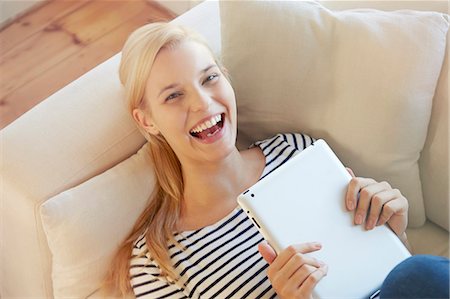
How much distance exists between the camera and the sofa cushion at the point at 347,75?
1.35 m

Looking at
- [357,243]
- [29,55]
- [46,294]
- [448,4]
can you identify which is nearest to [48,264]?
[46,294]

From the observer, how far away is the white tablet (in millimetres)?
1219

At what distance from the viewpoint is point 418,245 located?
1.50 m

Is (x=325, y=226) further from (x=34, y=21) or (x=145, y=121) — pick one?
(x=34, y=21)

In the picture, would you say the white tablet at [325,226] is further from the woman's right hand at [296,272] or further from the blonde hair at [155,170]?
the blonde hair at [155,170]

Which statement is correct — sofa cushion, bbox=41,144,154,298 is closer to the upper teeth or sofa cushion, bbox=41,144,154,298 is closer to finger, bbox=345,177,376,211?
the upper teeth

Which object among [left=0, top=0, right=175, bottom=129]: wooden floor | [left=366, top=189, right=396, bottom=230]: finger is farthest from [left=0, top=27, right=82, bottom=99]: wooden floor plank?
[left=366, top=189, right=396, bottom=230]: finger

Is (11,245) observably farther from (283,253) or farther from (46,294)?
(283,253)

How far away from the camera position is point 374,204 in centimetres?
126

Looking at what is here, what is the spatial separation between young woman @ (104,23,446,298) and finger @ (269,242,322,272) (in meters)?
0.06

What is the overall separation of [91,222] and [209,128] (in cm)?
31

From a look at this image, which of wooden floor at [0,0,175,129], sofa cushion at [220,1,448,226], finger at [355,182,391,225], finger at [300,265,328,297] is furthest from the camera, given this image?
wooden floor at [0,0,175,129]

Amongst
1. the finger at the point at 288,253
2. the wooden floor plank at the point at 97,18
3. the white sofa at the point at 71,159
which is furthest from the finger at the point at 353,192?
the wooden floor plank at the point at 97,18

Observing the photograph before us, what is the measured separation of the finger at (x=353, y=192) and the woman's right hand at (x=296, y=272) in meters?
0.13
